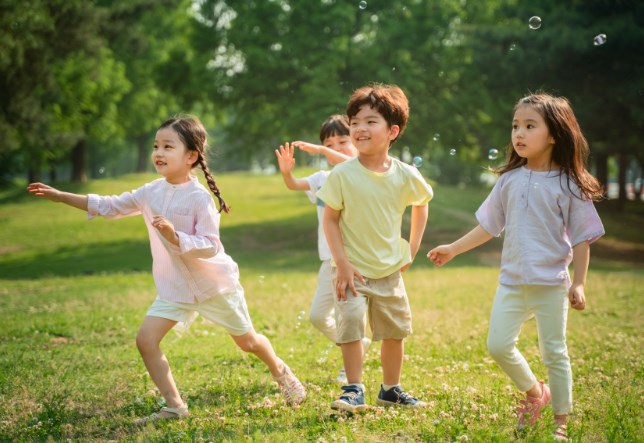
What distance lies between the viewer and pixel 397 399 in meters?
5.05

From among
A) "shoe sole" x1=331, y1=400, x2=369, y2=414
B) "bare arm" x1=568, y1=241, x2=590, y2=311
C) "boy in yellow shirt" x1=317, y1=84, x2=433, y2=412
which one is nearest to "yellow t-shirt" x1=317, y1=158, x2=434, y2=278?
"boy in yellow shirt" x1=317, y1=84, x2=433, y2=412

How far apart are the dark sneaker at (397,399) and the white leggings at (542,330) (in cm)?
82

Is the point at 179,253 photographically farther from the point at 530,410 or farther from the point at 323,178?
the point at 530,410

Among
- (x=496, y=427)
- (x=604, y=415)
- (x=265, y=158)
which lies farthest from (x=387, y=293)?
(x=265, y=158)

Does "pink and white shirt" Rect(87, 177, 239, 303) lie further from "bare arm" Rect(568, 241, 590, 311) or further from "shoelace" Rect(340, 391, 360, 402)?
"bare arm" Rect(568, 241, 590, 311)

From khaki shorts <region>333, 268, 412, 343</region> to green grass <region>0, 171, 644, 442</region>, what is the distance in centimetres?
53

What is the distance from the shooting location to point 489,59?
2103 centimetres

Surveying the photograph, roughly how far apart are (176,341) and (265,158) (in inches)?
2660

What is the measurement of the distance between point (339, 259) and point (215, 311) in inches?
40.4

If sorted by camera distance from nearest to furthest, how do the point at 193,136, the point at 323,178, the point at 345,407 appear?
Result: 1. the point at 345,407
2. the point at 193,136
3. the point at 323,178

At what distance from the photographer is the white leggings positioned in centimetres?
436

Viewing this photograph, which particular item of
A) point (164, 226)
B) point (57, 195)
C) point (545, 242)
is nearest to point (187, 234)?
point (164, 226)

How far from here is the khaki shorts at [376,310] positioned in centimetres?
475

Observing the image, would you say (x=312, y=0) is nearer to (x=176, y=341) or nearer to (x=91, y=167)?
(x=176, y=341)
